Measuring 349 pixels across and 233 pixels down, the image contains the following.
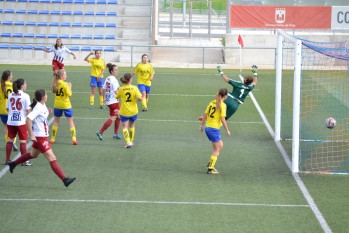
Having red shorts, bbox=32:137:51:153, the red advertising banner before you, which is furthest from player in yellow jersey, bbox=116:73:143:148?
the red advertising banner

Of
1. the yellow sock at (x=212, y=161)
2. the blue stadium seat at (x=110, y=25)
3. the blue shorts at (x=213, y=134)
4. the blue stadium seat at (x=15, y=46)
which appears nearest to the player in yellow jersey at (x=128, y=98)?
the blue shorts at (x=213, y=134)

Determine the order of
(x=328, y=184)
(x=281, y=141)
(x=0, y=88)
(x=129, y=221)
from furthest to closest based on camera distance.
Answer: (x=281, y=141) → (x=0, y=88) → (x=328, y=184) → (x=129, y=221)

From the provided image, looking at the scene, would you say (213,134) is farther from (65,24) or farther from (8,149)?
(65,24)

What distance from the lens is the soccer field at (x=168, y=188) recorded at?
548 inches

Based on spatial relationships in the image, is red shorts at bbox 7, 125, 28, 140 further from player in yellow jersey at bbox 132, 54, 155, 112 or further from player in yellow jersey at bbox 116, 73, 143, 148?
player in yellow jersey at bbox 132, 54, 155, 112

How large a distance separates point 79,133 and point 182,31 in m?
26.9

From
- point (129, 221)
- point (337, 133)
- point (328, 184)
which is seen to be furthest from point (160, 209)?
point (337, 133)

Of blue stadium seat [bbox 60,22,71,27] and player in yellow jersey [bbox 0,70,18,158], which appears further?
blue stadium seat [bbox 60,22,71,27]

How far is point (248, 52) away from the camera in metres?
40.3

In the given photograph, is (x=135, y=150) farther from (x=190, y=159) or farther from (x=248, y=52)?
(x=248, y=52)

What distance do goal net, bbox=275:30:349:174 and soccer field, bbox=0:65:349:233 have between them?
0.72 m

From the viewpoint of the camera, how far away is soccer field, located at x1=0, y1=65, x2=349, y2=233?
13.9 meters

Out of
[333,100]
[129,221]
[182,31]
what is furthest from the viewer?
[182,31]

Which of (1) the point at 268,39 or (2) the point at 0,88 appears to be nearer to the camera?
(2) the point at 0,88
